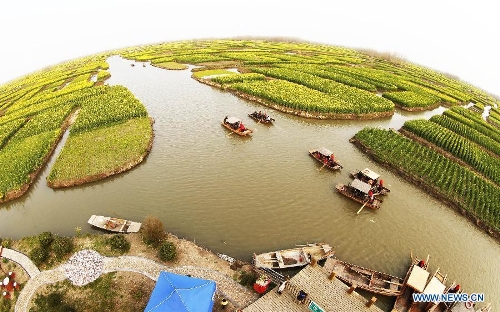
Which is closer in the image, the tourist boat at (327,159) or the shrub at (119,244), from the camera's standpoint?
the shrub at (119,244)

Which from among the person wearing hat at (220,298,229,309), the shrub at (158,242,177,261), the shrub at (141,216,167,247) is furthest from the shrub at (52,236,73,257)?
the person wearing hat at (220,298,229,309)

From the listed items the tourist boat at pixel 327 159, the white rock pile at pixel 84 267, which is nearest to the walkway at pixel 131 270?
the white rock pile at pixel 84 267

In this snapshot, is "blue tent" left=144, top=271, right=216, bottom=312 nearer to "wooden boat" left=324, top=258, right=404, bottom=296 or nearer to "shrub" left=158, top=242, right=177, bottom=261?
"shrub" left=158, top=242, right=177, bottom=261

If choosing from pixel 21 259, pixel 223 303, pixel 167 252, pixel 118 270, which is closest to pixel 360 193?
pixel 223 303

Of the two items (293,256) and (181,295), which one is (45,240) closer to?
(181,295)

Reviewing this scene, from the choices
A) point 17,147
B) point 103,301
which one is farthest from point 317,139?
point 17,147

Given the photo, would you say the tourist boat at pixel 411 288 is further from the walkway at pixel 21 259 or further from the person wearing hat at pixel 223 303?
the walkway at pixel 21 259
